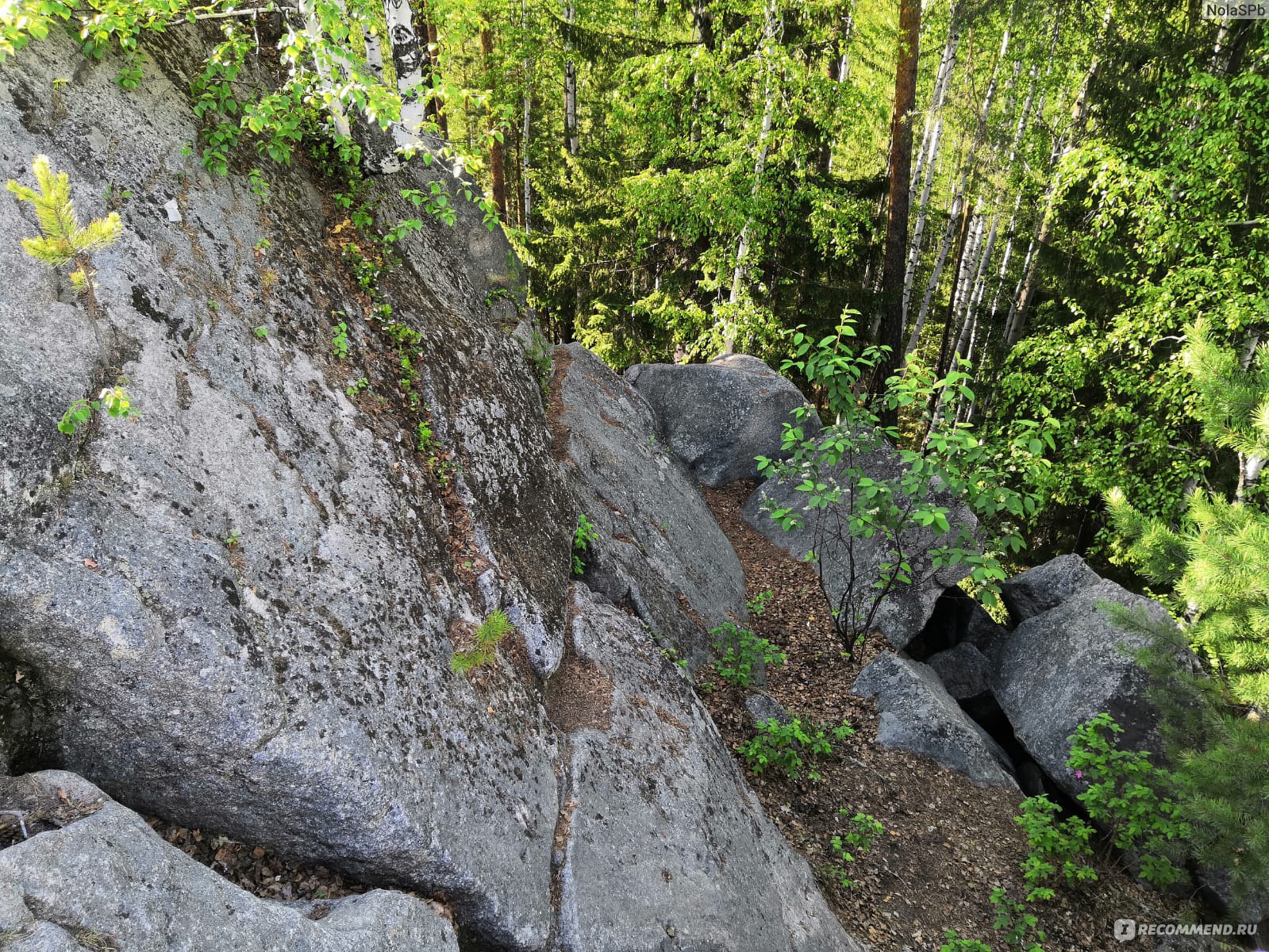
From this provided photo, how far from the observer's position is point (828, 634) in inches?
329

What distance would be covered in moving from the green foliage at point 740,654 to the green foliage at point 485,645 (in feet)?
9.11

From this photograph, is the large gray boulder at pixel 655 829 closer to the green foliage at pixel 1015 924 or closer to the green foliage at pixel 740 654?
the green foliage at pixel 740 654

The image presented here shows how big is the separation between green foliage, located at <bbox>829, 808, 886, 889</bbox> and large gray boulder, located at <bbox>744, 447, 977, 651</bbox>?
2525mm

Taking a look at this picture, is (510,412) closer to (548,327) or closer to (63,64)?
(63,64)

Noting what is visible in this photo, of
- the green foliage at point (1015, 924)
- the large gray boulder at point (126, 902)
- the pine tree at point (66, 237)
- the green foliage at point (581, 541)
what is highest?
the pine tree at point (66, 237)

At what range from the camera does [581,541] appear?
6109 mm

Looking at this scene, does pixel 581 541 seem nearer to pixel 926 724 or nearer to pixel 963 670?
pixel 926 724

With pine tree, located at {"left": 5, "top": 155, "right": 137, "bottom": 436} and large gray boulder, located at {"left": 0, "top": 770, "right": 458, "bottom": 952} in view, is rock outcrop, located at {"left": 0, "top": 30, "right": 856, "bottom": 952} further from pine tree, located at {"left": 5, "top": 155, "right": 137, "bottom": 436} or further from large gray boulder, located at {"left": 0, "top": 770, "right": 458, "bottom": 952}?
large gray boulder, located at {"left": 0, "top": 770, "right": 458, "bottom": 952}

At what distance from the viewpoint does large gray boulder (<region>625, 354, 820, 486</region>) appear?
11547 mm

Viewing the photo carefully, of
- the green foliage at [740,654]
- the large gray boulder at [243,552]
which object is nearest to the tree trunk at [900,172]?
the green foliage at [740,654]

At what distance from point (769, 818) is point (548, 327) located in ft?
49.8

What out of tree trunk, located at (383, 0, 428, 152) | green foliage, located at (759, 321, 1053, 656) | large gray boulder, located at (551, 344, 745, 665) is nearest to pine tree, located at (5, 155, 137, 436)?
tree trunk, located at (383, 0, 428, 152)

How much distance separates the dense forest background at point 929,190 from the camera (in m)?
10.3

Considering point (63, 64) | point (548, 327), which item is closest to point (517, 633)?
point (63, 64)
